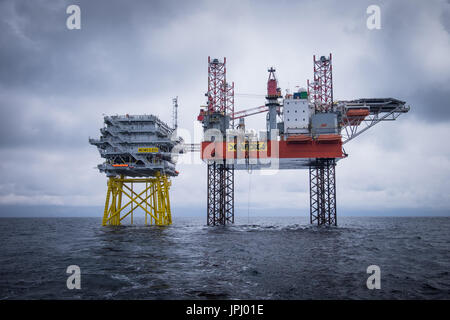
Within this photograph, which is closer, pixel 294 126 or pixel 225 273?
pixel 225 273

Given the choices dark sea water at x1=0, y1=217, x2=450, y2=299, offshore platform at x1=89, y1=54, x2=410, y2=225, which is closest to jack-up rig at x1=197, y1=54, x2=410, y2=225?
offshore platform at x1=89, y1=54, x2=410, y2=225

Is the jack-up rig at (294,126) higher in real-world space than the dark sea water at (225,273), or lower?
higher

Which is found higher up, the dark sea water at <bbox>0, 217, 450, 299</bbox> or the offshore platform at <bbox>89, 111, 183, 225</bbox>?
the offshore platform at <bbox>89, 111, 183, 225</bbox>

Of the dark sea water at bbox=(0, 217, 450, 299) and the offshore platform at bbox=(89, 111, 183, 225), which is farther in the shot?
the offshore platform at bbox=(89, 111, 183, 225)

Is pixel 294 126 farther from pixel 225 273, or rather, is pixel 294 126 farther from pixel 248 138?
pixel 225 273

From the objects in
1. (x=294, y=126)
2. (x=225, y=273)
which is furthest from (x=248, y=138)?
(x=225, y=273)

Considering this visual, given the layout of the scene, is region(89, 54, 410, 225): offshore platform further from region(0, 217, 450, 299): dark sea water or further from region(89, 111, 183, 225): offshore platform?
region(0, 217, 450, 299): dark sea water

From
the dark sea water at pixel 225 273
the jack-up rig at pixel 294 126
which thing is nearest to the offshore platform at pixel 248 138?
the jack-up rig at pixel 294 126

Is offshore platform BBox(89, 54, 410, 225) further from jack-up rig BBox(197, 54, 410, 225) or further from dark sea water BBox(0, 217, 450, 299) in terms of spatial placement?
dark sea water BBox(0, 217, 450, 299)

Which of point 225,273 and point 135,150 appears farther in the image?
point 135,150

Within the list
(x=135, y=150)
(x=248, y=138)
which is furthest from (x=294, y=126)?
(x=135, y=150)

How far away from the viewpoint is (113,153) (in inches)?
1357

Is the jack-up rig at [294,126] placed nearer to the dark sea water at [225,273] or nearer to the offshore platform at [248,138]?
the offshore platform at [248,138]
